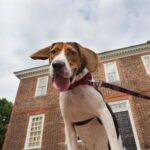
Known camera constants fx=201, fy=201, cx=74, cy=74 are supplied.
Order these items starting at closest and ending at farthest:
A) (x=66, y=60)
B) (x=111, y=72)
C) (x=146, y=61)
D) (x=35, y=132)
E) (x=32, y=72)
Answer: (x=66, y=60), (x=35, y=132), (x=146, y=61), (x=111, y=72), (x=32, y=72)

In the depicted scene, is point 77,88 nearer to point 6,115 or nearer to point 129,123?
point 129,123

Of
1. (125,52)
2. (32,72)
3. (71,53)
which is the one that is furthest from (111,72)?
(71,53)

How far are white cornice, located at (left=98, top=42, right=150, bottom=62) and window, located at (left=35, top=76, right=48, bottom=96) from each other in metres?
4.79

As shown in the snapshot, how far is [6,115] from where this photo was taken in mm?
25344

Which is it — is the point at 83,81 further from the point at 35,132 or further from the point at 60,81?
the point at 35,132

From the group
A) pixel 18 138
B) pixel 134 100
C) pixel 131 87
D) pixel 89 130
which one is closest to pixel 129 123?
pixel 134 100

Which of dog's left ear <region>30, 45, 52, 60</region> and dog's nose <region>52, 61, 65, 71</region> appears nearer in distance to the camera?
dog's nose <region>52, 61, 65, 71</region>

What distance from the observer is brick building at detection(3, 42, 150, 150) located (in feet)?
38.2

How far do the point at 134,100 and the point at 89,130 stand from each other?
1068 centimetres

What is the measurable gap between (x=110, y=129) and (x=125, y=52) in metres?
13.8

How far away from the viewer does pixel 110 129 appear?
2004mm

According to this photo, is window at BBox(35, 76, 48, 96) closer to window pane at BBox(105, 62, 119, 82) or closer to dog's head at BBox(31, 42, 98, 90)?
window pane at BBox(105, 62, 119, 82)

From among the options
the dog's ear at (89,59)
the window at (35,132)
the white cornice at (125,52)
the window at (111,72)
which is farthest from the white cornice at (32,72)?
the dog's ear at (89,59)

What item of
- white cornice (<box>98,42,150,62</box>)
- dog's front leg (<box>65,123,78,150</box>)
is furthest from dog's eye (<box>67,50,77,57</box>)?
white cornice (<box>98,42,150,62</box>)
